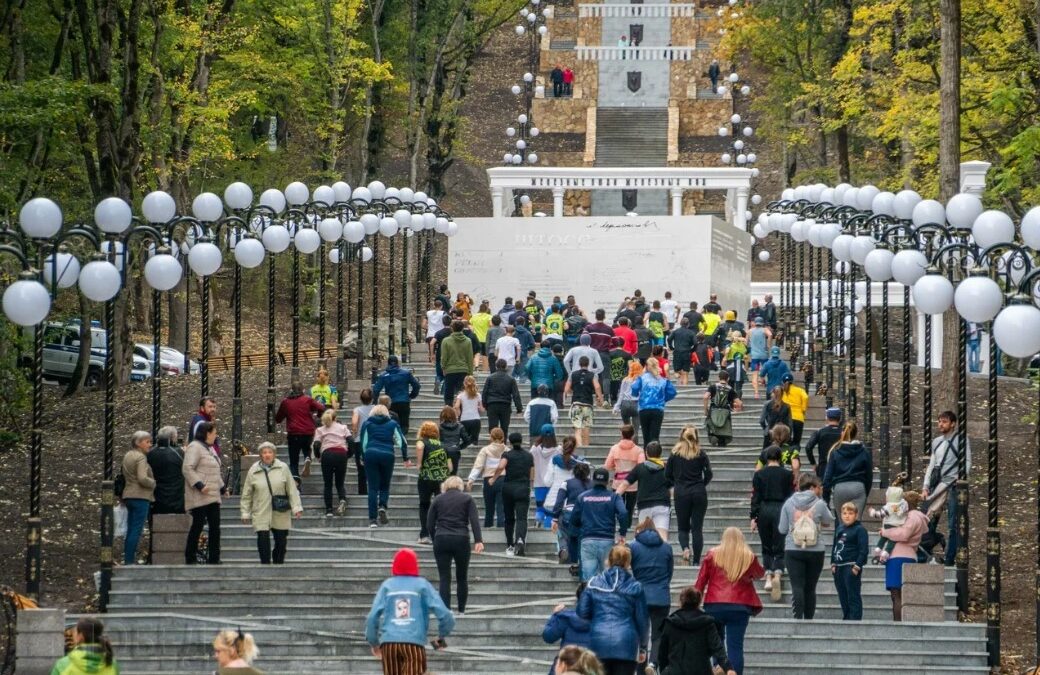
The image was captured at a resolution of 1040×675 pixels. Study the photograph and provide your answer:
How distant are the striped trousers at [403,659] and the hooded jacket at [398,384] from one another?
36.1 ft

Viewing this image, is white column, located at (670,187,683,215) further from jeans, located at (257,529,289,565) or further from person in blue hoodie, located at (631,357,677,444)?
jeans, located at (257,529,289,565)

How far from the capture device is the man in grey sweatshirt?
19.5 meters

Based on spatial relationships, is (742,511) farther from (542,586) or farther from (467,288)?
(467,288)

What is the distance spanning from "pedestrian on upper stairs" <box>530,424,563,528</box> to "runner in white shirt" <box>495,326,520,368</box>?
25.5ft

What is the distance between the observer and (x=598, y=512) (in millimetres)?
19609

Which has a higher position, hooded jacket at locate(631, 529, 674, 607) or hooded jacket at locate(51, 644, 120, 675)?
hooded jacket at locate(631, 529, 674, 607)

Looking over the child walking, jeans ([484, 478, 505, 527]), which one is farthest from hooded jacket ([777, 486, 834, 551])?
jeans ([484, 478, 505, 527])

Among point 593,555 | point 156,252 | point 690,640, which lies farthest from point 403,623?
point 156,252

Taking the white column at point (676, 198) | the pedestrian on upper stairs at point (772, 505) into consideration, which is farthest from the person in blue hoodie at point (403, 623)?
the white column at point (676, 198)

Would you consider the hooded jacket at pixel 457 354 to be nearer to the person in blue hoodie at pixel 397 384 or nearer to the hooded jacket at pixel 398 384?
the person in blue hoodie at pixel 397 384

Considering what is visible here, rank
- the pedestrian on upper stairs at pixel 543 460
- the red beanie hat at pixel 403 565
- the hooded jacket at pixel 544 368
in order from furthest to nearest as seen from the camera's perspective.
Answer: the hooded jacket at pixel 544 368
the pedestrian on upper stairs at pixel 543 460
the red beanie hat at pixel 403 565

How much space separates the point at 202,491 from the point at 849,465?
22.6 ft

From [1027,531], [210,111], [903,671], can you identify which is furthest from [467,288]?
[903,671]

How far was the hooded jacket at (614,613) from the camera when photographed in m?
15.8
